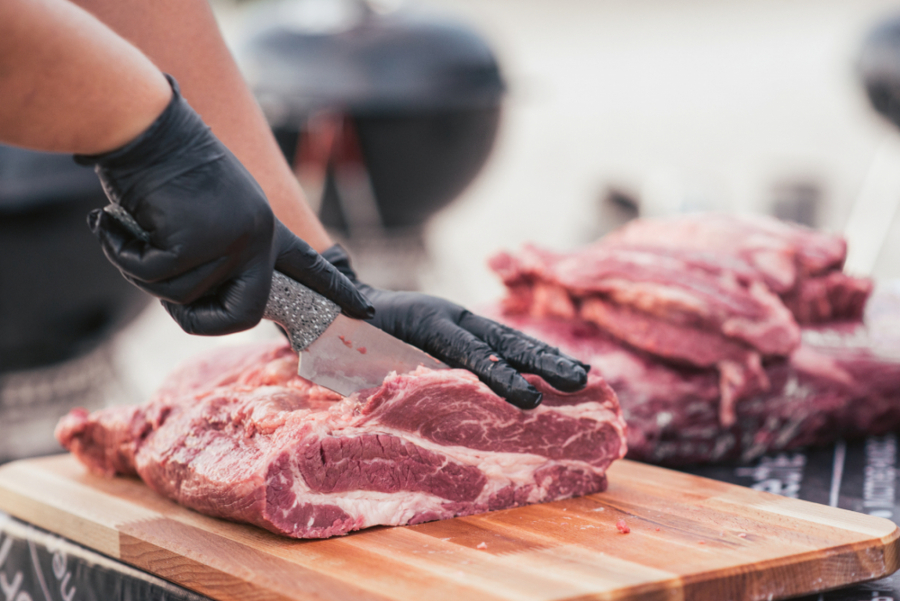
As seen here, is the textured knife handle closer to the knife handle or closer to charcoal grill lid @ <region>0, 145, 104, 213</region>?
the knife handle

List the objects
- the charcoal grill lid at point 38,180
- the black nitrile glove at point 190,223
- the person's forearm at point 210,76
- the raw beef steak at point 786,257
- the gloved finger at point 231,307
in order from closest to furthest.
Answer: the black nitrile glove at point 190,223 → the gloved finger at point 231,307 → the person's forearm at point 210,76 → the raw beef steak at point 786,257 → the charcoal grill lid at point 38,180

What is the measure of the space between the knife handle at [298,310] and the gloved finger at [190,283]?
191mm

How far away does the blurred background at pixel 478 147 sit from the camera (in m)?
4.58

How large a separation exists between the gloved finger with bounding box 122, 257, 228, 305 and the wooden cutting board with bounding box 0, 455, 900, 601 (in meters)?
0.59

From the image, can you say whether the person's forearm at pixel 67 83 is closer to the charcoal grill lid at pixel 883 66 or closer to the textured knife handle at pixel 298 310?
the textured knife handle at pixel 298 310

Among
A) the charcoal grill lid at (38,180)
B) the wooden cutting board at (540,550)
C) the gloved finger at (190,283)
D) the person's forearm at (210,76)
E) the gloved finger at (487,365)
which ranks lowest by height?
the wooden cutting board at (540,550)

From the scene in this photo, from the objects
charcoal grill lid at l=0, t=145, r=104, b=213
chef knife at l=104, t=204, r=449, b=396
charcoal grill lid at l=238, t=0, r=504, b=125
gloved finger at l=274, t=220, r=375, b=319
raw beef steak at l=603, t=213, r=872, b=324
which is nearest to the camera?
gloved finger at l=274, t=220, r=375, b=319

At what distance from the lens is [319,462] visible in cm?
207

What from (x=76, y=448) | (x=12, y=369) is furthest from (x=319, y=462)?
(x=12, y=369)

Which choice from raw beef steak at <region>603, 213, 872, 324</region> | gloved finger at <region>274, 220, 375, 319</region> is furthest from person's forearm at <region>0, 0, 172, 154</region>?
raw beef steak at <region>603, 213, 872, 324</region>

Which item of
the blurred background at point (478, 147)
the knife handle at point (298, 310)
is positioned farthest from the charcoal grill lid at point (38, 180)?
the knife handle at point (298, 310)

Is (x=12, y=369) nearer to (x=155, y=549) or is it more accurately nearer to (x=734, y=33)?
(x=155, y=549)

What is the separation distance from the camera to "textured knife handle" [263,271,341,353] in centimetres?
212

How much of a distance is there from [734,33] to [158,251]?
14964mm
